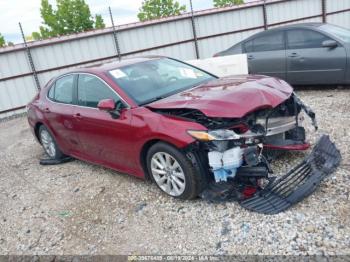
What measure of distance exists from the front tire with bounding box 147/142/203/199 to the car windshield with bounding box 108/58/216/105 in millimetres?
687

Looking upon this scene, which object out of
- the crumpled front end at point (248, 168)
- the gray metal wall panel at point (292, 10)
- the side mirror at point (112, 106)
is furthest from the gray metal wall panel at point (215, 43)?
the crumpled front end at point (248, 168)

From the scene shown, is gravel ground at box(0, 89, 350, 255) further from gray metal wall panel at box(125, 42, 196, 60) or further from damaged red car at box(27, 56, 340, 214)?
gray metal wall panel at box(125, 42, 196, 60)

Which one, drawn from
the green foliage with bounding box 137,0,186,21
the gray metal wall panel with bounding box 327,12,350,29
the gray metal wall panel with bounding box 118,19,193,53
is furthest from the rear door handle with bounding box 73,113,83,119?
the green foliage with bounding box 137,0,186,21

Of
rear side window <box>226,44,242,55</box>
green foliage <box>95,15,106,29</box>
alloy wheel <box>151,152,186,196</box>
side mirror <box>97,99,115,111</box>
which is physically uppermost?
green foliage <box>95,15,106,29</box>

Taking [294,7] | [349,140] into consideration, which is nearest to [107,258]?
[349,140]

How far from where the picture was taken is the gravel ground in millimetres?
3176

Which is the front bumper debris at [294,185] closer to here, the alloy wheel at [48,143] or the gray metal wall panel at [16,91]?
the alloy wheel at [48,143]

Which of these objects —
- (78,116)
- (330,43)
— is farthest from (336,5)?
(78,116)

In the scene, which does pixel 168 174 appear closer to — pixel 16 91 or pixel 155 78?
pixel 155 78

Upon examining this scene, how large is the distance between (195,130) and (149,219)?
1.08 meters

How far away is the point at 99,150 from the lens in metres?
4.92

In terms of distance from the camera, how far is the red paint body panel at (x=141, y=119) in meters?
3.75

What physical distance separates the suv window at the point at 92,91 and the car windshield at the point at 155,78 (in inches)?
6.4

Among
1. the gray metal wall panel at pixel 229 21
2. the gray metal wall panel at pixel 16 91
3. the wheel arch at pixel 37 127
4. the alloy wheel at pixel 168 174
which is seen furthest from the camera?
the gray metal wall panel at pixel 229 21
